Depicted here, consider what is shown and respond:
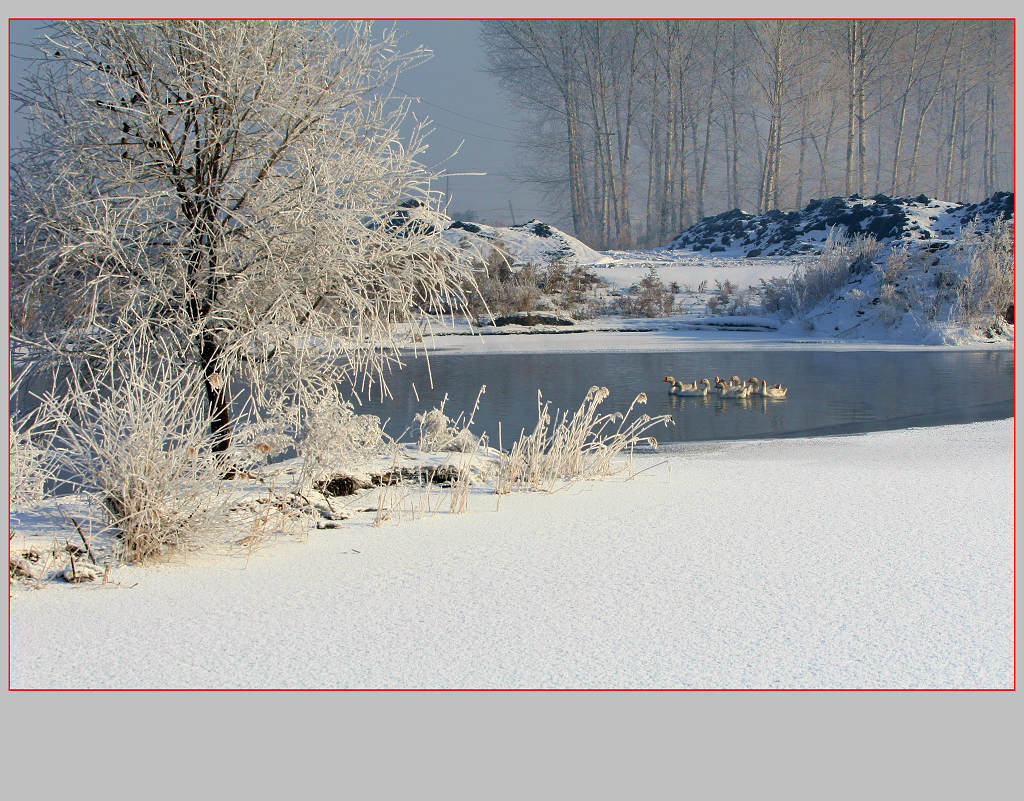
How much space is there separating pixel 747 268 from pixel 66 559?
989 inches

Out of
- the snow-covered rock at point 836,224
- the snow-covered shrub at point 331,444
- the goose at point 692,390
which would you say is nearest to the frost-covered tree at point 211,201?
the snow-covered shrub at point 331,444

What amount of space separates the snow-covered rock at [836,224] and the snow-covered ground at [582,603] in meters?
21.9

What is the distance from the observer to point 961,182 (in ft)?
145

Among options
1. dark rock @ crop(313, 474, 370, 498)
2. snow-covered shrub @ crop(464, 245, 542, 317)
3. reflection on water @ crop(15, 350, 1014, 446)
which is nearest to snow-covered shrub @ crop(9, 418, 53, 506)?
dark rock @ crop(313, 474, 370, 498)

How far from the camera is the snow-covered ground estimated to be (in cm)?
311

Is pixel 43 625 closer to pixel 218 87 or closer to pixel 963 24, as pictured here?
pixel 218 87

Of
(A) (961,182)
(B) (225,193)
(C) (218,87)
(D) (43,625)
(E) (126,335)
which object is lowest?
(D) (43,625)

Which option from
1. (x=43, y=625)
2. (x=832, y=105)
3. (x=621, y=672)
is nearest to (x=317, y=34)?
(x=43, y=625)

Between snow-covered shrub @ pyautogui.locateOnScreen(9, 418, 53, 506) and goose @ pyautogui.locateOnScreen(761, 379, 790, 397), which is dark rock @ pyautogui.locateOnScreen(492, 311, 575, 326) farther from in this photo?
snow-covered shrub @ pyautogui.locateOnScreen(9, 418, 53, 506)

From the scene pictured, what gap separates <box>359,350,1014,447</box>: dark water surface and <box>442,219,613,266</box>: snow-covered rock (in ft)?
35.1

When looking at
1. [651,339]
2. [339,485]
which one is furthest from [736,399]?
[651,339]

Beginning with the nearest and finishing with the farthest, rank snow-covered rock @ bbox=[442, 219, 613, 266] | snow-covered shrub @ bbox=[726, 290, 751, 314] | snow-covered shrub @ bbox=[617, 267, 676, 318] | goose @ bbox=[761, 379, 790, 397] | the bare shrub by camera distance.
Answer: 1. the bare shrub
2. goose @ bbox=[761, 379, 790, 397]
3. snow-covered shrub @ bbox=[726, 290, 751, 314]
4. snow-covered shrub @ bbox=[617, 267, 676, 318]
5. snow-covered rock @ bbox=[442, 219, 613, 266]

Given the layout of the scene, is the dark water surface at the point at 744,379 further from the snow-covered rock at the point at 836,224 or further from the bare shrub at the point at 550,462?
the snow-covered rock at the point at 836,224

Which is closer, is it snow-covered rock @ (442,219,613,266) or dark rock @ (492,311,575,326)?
dark rock @ (492,311,575,326)
